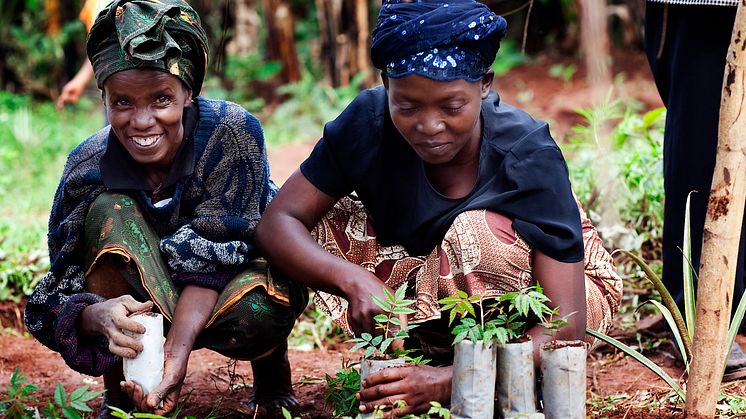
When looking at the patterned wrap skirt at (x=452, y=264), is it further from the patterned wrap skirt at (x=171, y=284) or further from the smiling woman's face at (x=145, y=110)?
the smiling woman's face at (x=145, y=110)

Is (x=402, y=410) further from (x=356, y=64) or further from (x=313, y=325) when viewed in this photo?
(x=356, y=64)

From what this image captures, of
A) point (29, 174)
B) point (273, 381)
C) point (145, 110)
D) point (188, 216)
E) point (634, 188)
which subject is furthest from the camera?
point (29, 174)

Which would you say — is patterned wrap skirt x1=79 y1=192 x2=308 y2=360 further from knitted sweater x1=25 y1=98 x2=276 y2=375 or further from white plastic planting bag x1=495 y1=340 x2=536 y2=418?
white plastic planting bag x1=495 y1=340 x2=536 y2=418

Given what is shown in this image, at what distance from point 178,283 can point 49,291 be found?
0.42 m

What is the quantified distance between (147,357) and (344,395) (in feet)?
1.84

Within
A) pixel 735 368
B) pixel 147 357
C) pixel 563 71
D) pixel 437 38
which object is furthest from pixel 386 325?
pixel 563 71

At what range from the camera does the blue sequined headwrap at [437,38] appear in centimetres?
252

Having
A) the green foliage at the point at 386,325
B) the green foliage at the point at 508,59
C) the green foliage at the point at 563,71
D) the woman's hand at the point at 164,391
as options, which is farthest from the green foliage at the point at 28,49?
the green foliage at the point at 386,325

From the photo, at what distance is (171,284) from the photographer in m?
2.87

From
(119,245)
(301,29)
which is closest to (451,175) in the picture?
(119,245)

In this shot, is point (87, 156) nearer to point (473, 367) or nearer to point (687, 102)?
point (473, 367)

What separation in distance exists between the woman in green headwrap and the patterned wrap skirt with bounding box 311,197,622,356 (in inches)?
9.3

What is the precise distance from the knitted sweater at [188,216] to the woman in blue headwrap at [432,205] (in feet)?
0.45

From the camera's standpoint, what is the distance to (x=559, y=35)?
1105cm
